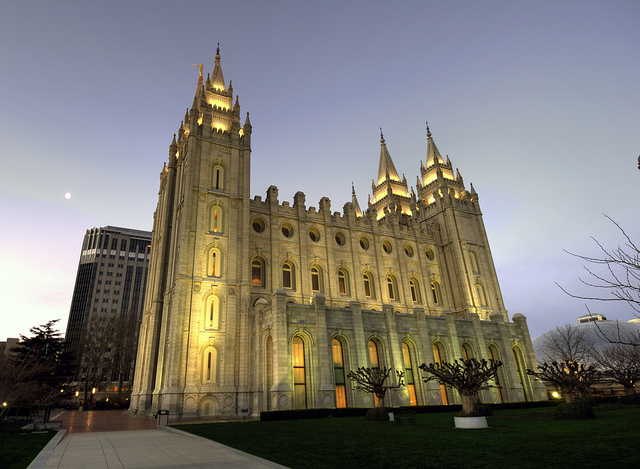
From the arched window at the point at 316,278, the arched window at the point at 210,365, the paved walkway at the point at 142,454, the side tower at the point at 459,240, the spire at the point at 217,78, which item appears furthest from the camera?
the side tower at the point at 459,240

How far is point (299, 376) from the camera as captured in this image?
26.8 metres

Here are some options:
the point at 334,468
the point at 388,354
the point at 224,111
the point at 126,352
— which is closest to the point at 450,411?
the point at 388,354

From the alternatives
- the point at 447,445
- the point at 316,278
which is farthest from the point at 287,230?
the point at 447,445

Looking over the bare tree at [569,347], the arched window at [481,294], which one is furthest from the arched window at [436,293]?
the bare tree at [569,347]

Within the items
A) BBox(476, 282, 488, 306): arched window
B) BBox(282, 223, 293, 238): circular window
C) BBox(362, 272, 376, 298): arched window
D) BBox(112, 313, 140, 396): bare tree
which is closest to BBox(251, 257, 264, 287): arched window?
BBox(282, 223, 293, 238): circular window

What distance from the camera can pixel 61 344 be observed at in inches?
1957

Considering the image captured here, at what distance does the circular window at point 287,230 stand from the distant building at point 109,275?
9161 centimetres

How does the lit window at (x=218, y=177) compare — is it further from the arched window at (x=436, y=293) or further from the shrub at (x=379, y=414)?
the arched window at (x=436, y=293)

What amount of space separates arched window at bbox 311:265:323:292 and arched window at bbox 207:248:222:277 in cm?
903

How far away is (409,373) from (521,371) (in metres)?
11.1

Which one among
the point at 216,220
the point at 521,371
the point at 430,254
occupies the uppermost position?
the point at 216,220

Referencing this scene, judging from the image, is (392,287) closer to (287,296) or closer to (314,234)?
(314,234)

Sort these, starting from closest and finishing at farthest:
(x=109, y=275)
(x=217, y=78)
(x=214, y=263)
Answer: (x=214, y=263) → (x=217, y=78) → (x=109, y=275)

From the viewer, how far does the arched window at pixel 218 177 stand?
34.9m
